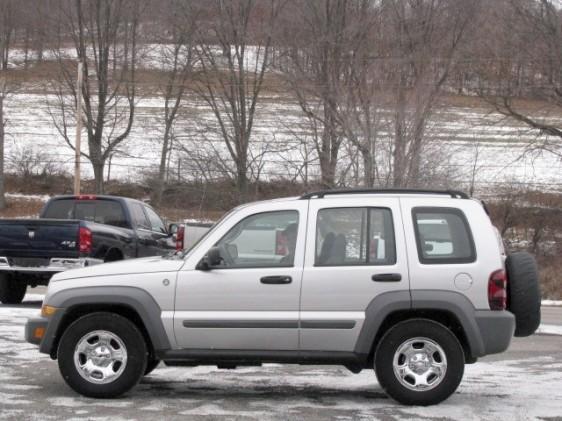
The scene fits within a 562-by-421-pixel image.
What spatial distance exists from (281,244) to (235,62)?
37.3 meters

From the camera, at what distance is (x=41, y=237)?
14766mm

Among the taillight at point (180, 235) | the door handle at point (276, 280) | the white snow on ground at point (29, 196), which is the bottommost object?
the door handle at point (276, 280)

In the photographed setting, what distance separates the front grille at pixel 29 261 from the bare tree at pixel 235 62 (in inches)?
1132

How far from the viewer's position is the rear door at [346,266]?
25.9 ft

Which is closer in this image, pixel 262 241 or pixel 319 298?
pixel 319 298

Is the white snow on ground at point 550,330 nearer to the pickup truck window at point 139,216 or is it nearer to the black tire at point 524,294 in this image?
the black tire at point 524,294

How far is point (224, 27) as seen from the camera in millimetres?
44625

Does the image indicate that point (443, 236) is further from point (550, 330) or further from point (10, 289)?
point (10, 289)

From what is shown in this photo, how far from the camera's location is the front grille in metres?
14.8

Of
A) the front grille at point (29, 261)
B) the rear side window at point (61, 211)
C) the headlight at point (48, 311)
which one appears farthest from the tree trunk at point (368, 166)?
the headlight at point (48, 311)

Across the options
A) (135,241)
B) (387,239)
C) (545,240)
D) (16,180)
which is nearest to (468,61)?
(545,240)

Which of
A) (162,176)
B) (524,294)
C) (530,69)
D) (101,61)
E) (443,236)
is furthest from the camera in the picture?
(101,61)

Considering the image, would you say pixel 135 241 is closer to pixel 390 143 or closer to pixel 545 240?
pixel 390 143

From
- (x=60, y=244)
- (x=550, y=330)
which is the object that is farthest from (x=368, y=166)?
(x=60, y=244)
